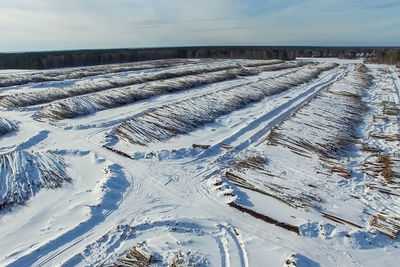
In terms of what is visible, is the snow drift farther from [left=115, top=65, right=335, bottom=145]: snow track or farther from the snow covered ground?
[left=115, top=65, right=335, bottom=145]: snow track

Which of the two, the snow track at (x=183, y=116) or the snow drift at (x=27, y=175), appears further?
the snow track at (x=183, y=116)

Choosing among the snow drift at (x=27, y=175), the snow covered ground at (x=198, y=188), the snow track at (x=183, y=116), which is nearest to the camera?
the snow covered ground at (x=198, y=188)

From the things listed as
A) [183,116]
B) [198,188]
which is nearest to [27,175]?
[198,188]

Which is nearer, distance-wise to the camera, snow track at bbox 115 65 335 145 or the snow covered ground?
the snow covered ground

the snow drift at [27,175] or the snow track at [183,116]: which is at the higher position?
the snow track at [183,116]

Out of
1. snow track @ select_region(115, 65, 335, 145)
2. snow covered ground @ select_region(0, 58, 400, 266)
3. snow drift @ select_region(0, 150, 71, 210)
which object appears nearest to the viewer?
snow covered ground @ select_region(0, 58, 400, 266)

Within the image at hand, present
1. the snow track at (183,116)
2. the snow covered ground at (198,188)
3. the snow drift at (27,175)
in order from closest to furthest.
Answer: the snow covered ground at (198,188)
the snow drift at (27,175)
the snow track at (183,116)

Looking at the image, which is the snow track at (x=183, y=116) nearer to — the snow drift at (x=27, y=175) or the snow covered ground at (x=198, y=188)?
the snow covered ground at (x=198, y=188)

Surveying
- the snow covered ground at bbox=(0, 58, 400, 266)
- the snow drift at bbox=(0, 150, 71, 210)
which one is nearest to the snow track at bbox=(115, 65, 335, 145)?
the snow covered ground at bbox=(0, 58, 400, 266)

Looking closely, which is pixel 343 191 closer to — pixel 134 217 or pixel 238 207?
pixel 238 207

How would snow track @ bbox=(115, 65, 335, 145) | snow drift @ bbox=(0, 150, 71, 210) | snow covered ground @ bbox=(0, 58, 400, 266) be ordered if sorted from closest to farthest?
snow covered ground @ bbox=(0, 58, 400, 266), snow drift @ bbox=(0, 150, 71, 210), snow track @ bbox=(115, 65, 335, 145)

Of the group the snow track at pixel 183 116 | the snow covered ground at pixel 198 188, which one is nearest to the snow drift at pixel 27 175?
the snow covered ground at pixel 198 188
